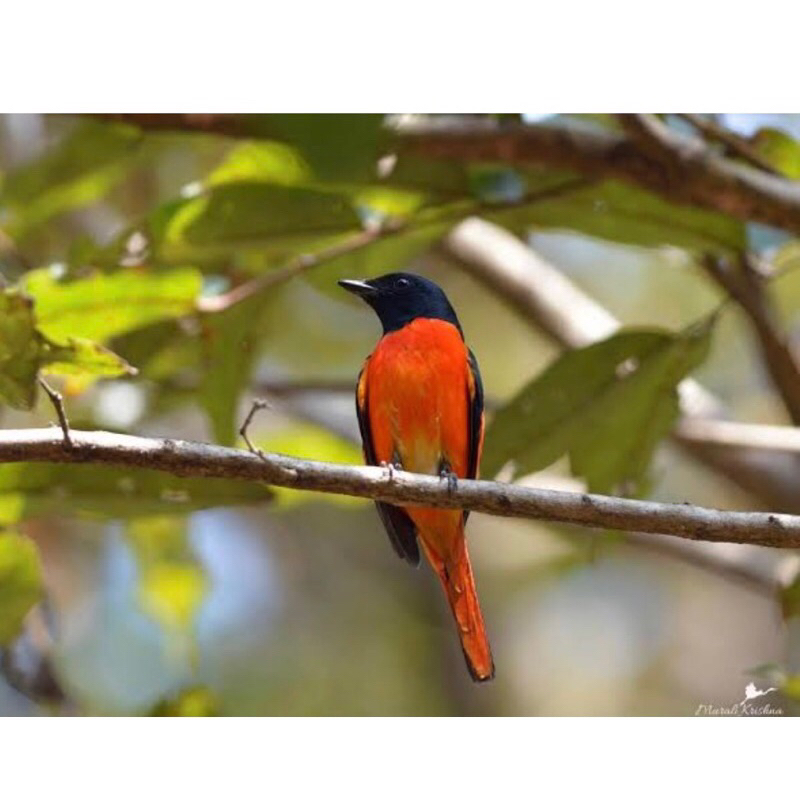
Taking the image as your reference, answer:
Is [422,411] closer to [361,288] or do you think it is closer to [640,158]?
[361,288]

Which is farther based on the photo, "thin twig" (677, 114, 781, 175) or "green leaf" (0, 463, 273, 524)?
"thin twig" (677, 114, 781, 175)

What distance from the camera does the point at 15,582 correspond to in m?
3.83

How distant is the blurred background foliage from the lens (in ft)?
13.1

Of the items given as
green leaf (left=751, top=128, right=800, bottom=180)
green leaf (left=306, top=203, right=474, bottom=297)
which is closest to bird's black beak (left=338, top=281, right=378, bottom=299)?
green leaf (left=306, top=203, right=474, bottom=297)

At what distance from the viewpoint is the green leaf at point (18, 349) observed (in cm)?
327

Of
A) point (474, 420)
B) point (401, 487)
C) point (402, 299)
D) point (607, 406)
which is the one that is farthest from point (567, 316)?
point (401, 487)

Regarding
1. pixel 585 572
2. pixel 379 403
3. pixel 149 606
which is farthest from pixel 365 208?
pixel 585 572

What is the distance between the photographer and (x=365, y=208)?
437 cm

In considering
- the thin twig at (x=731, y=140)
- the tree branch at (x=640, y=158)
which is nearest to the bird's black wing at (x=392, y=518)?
the tree branch at (x=640, y=158)

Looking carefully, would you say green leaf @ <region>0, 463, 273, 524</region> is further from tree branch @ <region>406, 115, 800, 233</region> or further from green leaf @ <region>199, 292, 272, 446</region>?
tree branch @ <region>406, 115, 800, 233</region>

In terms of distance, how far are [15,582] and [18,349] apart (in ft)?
2.58

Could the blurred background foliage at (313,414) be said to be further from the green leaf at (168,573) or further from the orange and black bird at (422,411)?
the orange and black bird at (422,411)

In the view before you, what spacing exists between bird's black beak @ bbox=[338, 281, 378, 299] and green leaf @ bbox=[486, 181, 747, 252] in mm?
621

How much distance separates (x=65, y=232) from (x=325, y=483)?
422cm
